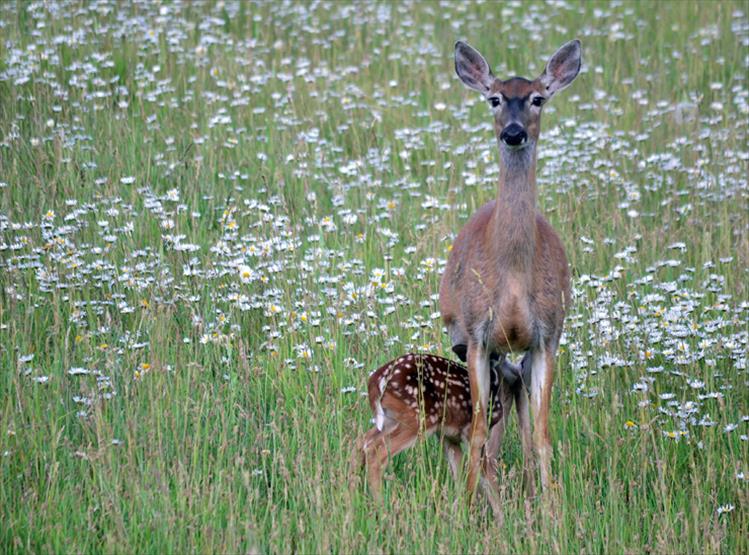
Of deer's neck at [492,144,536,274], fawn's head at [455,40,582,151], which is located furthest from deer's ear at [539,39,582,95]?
deer's neck at [492,144,536,274]

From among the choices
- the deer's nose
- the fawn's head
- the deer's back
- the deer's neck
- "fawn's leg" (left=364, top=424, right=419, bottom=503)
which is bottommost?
"fawn's leg" (left=364, top=424, right=419, bottom=503)

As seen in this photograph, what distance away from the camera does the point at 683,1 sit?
39.4ft

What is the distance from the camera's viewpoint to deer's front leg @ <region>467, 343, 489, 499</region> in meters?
5.67

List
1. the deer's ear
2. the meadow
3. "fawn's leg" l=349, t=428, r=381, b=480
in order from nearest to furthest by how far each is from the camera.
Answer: the meadow < "fawn's leg" l=349, t=428, r=381, b=480 < the deer's ear

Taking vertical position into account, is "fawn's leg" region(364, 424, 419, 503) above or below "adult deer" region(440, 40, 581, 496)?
below

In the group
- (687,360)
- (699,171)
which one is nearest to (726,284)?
(687,360)

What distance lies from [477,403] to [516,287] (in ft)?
1.87

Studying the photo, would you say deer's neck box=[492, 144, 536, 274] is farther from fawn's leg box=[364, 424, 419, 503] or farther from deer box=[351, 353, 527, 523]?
fawn's leg box=[364, 424, 419, 503]

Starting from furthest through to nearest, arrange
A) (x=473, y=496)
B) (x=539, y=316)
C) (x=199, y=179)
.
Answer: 1. (x=199, y=179)
2. (x=539, y=316)
3. (x=473, y=496)

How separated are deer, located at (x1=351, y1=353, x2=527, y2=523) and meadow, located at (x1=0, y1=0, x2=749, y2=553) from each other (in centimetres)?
11

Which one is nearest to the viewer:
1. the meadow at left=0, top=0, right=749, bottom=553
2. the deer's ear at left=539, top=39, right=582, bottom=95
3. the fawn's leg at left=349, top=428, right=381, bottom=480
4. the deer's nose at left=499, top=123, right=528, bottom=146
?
the meadow at left=0, top=0, right=749, bottom=553

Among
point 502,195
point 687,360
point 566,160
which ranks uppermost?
point 566,160

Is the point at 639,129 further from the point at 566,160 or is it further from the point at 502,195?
the point at 502,195

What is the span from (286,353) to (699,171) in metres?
3.70
